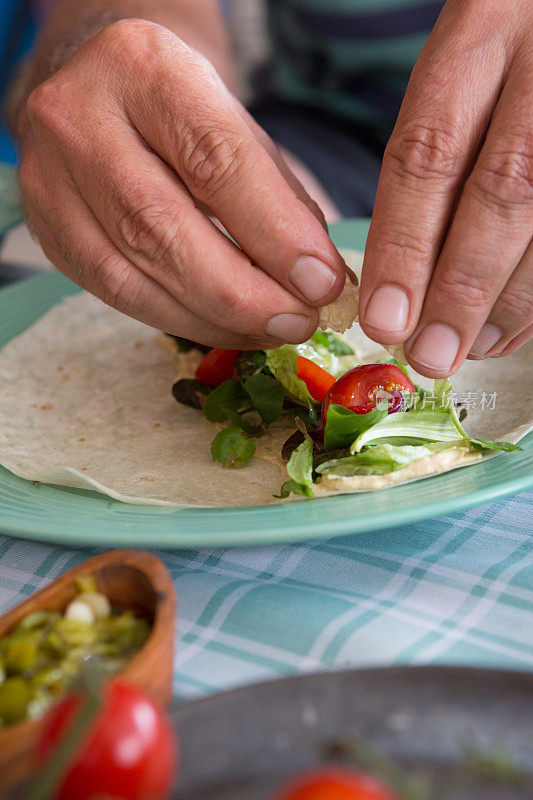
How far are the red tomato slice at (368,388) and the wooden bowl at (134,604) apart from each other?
88cm

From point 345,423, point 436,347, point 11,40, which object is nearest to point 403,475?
point 345,423

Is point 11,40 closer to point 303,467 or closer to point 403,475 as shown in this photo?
point 303,467

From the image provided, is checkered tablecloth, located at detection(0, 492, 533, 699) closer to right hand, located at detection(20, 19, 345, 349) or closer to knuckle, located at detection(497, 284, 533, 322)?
knuckle, located at detection(497, 284, 533, 322)

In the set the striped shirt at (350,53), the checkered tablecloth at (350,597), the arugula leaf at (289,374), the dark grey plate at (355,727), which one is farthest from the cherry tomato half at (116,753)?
the striped shirt at (350,53)

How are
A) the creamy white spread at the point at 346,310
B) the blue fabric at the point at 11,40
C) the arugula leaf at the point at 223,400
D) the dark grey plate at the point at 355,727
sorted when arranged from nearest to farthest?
the dark grey plate at the point at 355,727 → the creamy white spread at the point at 346,310 → the arugula leaf at the point at 223,400 → the blue fabric at the point at 11,40

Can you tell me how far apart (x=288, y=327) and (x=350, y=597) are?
2.10ft

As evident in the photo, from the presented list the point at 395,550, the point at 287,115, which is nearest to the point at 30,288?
Result: the point at 287,115

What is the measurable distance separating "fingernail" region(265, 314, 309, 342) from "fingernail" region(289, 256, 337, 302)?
76 mm

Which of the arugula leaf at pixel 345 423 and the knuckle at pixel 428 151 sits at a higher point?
the knuckle at pixel 428 151

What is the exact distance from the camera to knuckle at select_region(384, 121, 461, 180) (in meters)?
1.47

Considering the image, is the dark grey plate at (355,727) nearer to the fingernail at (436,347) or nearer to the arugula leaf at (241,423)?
the fingernail at (436,347)

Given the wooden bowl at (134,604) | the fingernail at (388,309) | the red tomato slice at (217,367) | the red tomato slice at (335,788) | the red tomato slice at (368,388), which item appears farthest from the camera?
the red tomato slice at (217,367)

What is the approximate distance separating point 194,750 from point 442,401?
1292 millimetres

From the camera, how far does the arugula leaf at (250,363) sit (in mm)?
2217
